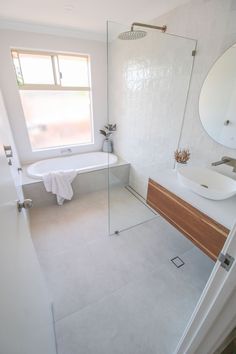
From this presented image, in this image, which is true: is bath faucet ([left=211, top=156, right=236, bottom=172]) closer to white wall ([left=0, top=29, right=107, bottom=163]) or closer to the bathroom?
the bathroom

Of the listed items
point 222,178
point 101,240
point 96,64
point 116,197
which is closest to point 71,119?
point 96,64

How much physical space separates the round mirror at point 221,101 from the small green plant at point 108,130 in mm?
1881

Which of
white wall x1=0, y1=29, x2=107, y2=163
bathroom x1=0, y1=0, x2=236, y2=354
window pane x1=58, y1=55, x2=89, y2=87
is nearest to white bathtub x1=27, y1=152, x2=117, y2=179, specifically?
bathroom x1=0, y1=0, x2=236, y2=354

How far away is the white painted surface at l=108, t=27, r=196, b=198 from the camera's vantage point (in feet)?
6.30

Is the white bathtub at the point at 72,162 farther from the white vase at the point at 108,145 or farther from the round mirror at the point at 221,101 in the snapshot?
the round mirror at the point at 221,101

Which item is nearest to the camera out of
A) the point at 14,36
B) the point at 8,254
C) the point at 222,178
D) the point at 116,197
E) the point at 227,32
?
the point at 8,254

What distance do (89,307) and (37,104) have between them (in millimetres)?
3083

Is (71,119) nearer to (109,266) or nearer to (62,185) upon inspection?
(62,185)

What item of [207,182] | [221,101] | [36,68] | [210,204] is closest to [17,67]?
[36,68]

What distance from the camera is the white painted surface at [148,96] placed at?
6.30ft

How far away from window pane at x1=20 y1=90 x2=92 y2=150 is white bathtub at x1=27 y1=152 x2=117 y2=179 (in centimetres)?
32

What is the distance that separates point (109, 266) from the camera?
70.0 inches

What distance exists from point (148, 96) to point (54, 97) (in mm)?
1783

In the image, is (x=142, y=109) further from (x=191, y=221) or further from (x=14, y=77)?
(x=14, y=77)
